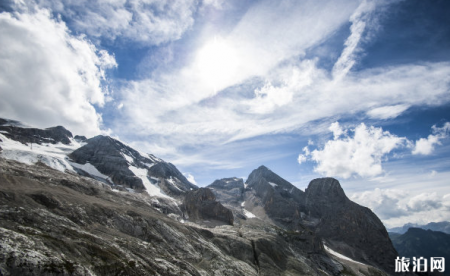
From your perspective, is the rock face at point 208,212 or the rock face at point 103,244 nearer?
the rock face at point 103,244

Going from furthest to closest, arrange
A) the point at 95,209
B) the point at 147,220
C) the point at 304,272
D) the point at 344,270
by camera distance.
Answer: the point at 344,270 < the point at 304,272 < the point at 147,220 < the point at 95,209

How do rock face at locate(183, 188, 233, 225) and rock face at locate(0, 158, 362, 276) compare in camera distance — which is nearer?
rock face at locate(0, 158, 362, 276)

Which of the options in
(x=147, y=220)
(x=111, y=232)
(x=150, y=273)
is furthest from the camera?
(x=147, y=220)

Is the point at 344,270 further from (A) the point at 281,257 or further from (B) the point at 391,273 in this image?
(B) the point at 391,273

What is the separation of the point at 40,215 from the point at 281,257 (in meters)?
83.2

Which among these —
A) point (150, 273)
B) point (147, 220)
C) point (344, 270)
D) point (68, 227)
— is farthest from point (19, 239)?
point (344, 270)

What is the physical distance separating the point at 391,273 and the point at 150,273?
769 ft

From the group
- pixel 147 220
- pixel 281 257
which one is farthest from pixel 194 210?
pixel 147 220

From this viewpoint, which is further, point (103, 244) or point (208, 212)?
point (208, 212)

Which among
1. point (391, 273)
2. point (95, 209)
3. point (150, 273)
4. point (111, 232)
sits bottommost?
point (391, 273)

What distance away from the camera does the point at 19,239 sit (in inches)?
1369

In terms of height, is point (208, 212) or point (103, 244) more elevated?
point (208, 212)

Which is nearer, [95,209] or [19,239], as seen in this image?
[19,239]

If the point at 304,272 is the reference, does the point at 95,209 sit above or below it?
above
